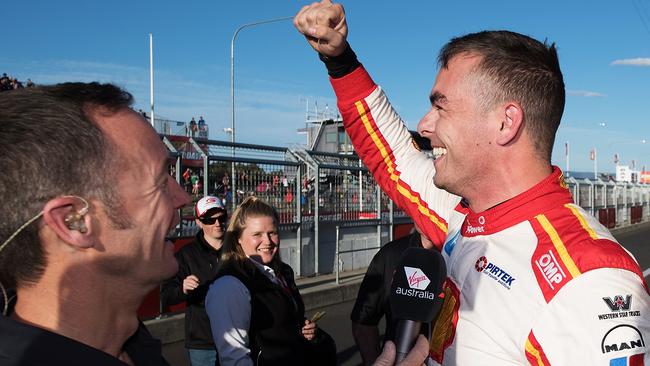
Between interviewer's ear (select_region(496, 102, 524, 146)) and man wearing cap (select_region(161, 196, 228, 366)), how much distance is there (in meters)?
2.90

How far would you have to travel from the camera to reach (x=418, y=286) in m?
1.79

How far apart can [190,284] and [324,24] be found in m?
3.22

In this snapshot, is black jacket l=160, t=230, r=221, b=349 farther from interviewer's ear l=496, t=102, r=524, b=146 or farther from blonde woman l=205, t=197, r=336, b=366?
interviewer's ear l=496, t=102, r=524, b=146

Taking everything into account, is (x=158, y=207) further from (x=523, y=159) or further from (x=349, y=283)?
(x=349, y=283)

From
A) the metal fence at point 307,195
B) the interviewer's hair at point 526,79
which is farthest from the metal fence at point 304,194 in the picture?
the interviewer's hair at point 526,79

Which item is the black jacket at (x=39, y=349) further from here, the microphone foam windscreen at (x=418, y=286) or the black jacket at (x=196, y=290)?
the black jacket at (x=196, y=290)

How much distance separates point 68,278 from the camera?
142cm

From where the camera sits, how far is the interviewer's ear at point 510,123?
77.4 inches

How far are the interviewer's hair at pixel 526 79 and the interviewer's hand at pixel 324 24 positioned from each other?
1.50 ft

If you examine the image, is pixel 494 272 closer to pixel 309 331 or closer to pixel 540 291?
pixel 540 291

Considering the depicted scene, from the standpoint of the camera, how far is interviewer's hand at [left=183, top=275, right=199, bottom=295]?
4.86 metres

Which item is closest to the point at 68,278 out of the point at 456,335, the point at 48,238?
the point at 48,238

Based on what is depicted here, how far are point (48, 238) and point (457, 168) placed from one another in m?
1.25

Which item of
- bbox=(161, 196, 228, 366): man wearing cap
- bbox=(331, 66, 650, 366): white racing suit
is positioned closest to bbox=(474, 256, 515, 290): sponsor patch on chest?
bbox=(331, 66, 650, 366): white racing suit
